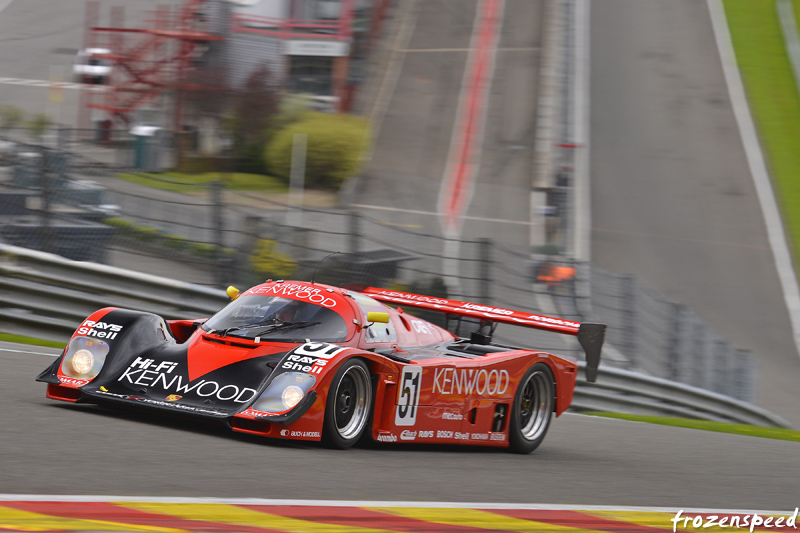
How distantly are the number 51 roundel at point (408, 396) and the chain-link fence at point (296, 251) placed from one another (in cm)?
480

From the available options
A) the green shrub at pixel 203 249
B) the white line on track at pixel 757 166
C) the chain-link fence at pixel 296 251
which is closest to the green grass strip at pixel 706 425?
the chain-link fence at pixel 296 251

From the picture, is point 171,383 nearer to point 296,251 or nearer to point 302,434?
point 302,434

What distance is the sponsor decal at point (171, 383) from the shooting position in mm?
6562

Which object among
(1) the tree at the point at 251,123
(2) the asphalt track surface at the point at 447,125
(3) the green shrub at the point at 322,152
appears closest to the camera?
(2) the asphalt track surface at the point at 447,125

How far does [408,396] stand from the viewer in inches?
288

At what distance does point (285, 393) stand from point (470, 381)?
2034 millimetres

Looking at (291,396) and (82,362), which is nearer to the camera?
(291,396)

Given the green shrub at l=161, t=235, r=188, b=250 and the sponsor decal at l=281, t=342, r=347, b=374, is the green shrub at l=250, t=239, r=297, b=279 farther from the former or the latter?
the sponsor decal at l=281, t=342, r=347, b=374

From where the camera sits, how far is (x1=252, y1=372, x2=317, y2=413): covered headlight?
637cm

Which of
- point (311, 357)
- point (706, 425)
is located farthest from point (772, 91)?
point (311, 357)

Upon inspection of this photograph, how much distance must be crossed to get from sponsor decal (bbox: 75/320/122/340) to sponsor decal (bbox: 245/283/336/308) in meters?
1.07

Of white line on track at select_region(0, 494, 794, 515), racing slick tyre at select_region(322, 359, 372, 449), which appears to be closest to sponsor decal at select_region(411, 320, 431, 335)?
racing slick tyre at select_region(322, 359, 372, 449)

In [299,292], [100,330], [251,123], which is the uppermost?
[251,123]

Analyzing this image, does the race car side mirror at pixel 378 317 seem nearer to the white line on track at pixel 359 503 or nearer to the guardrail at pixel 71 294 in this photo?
the white line on track at pixel 359 503
